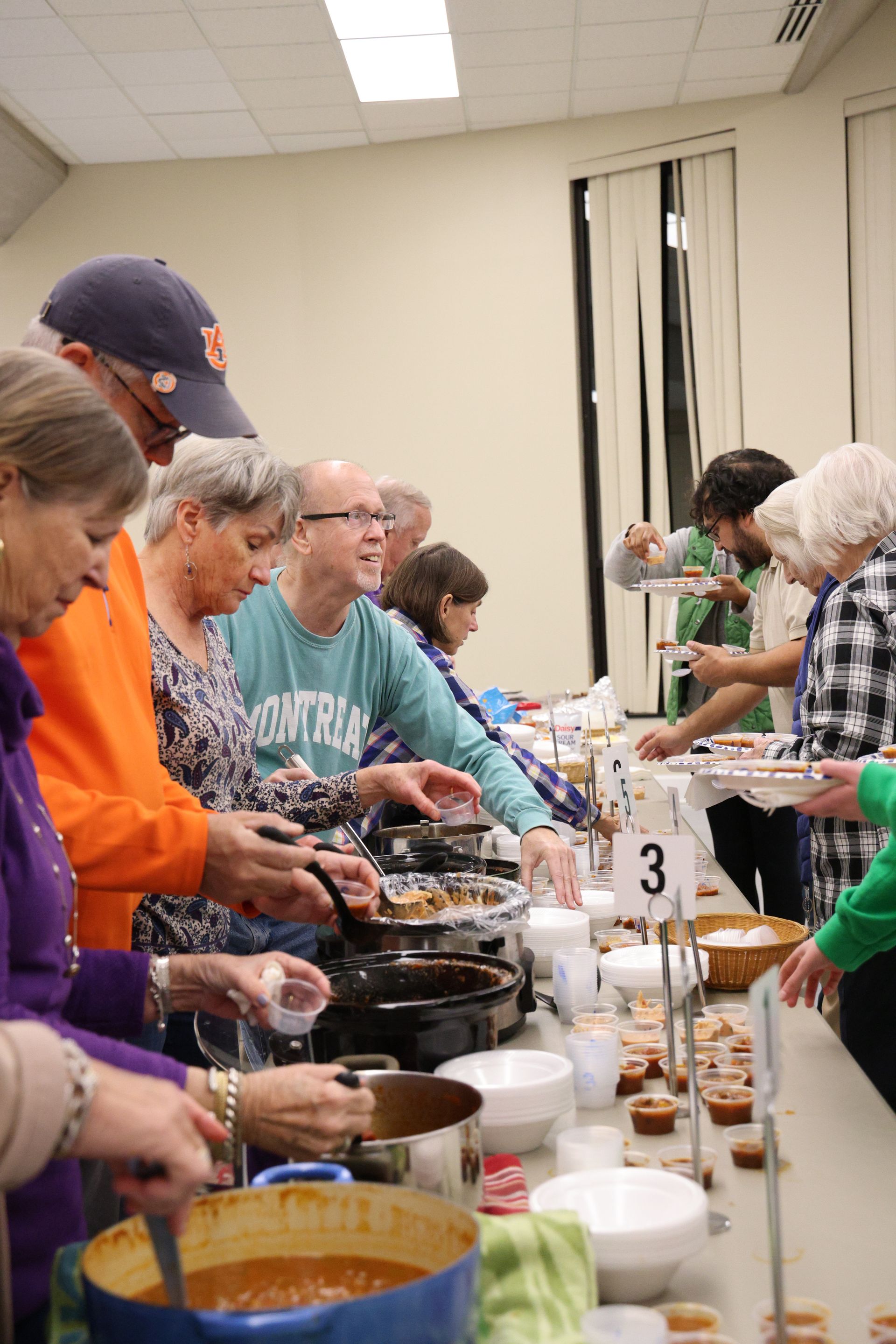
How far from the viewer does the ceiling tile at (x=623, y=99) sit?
6500mm

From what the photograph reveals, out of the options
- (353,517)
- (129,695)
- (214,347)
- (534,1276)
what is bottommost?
(534,1276)

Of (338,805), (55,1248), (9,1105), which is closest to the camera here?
(9,1105)

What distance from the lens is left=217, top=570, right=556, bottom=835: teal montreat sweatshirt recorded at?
2.51 meters

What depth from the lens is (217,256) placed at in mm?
7430

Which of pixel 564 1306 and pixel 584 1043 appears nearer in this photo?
pixel 564 1306

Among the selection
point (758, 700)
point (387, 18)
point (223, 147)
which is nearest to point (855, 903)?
point (758, 700)

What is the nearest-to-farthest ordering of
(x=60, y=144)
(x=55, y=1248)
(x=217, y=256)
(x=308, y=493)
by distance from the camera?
(x=55, y=1248) < (x=308, y=493) < (x=60, y=144) < (x=217, y=256)

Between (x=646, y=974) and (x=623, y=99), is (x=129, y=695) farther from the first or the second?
(x=623, y=99)

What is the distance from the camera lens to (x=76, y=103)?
6.31 metres

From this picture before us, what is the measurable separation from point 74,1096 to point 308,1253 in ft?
0.82

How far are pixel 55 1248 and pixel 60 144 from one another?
23.8ft

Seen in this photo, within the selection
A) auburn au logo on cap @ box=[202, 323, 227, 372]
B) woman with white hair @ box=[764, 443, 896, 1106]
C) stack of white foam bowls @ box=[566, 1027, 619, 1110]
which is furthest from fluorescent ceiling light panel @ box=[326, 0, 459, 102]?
stack of white foam bowls @ box=[566, 1027, 619, 1110]

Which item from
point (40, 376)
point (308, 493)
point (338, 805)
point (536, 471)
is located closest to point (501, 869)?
point (338, 805)

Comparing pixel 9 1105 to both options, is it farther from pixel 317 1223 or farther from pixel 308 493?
pixel 308 493
